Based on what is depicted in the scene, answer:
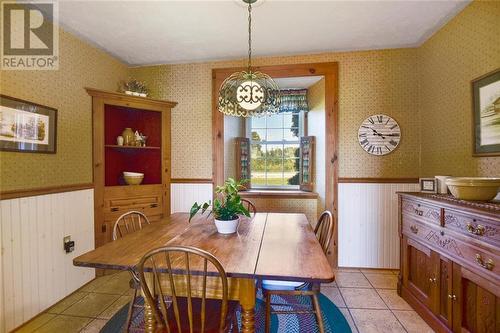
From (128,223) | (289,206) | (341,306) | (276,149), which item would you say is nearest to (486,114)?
(341,306)

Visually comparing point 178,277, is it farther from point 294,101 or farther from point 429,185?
point 294,101

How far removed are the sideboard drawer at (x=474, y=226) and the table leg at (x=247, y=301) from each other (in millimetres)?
1352

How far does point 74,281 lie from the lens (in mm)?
2574

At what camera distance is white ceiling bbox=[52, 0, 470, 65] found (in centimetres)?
219

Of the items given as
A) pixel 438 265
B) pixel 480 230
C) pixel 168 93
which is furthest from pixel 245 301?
pixel 168 93

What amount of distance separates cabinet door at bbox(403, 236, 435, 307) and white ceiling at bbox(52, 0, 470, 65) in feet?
6.83

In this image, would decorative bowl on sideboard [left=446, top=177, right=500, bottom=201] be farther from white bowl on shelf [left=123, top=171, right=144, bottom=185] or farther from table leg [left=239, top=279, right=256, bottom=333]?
white bowl on shelf [left=123, top=171, right=144, bottom=185]

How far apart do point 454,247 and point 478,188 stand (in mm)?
429

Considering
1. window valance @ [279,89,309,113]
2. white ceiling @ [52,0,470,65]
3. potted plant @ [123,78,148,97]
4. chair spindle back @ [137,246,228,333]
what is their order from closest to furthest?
1. chair spindle back @ [137,246,228,333]
2. white ceiling @ [52,0,470,65]
3. potted plant @ [123,78,148,97]
4. window valance @ [279,89,309,113]

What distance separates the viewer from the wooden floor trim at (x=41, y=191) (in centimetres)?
193

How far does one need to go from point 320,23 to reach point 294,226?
195 cm

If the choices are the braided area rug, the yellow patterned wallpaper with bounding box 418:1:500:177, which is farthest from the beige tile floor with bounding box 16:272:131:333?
the yellow patterned wallpaper with bounding box 418:1:500:177

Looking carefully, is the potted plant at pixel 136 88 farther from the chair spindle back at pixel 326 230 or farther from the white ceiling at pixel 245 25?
the chair spindle back at pixel 326 230

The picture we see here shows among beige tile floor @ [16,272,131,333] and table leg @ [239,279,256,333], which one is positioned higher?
table leg @ [239,279,256,333]
